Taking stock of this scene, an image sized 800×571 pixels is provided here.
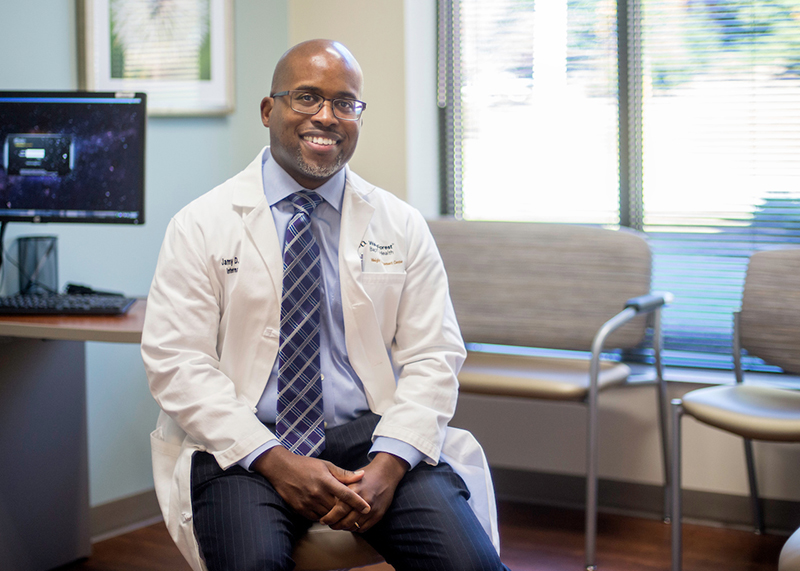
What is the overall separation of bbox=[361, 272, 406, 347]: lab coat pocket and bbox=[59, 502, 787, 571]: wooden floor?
95 centimetres

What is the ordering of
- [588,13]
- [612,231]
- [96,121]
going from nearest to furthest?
[96,121] → [612,231] → [588,13]

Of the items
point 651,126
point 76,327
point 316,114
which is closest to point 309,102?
point 316,114

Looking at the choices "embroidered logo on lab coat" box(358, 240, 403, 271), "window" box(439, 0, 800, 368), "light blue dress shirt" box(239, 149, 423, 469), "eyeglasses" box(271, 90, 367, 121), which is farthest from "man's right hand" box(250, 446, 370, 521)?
"window" box(439, 0, 800, 368)

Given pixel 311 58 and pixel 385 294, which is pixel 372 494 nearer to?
pixel 385 294

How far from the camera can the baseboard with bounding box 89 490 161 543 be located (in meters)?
2.55

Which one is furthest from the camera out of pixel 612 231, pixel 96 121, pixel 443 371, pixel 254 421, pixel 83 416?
pixel 612 231

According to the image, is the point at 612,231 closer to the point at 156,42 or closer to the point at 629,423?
the point at 629,423

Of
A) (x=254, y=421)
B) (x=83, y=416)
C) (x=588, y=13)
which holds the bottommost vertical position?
(x=83, y=416)

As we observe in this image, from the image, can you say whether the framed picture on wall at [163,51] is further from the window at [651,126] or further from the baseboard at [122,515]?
the baseboard at [122,515]

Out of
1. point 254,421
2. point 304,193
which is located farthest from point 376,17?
point 254,421

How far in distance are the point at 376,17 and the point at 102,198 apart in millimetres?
1315

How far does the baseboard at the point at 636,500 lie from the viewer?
254 cm

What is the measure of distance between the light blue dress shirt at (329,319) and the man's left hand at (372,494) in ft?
0.13

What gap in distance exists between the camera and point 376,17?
2887 millimetres
